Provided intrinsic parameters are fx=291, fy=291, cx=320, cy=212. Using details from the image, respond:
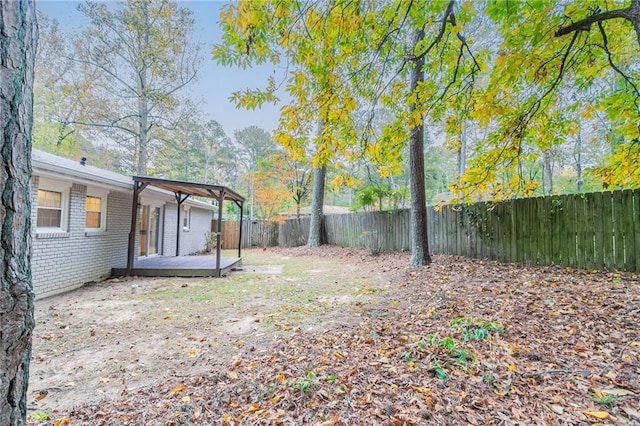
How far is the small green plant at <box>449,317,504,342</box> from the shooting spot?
2986 mm

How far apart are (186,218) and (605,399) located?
14.3 metres

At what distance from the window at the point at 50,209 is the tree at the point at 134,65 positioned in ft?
26.7

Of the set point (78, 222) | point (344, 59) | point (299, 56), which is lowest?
point (78, 222)

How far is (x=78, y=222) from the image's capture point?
6621 mm

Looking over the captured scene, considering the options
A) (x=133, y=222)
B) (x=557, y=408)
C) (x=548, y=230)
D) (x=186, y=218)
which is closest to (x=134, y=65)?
(x=186, y=218)

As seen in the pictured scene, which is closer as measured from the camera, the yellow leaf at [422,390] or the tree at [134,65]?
the yellow leaf at [422,390]

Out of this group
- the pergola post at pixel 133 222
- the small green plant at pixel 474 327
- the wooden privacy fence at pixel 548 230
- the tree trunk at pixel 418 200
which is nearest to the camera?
the small green plant at pixel 474 327

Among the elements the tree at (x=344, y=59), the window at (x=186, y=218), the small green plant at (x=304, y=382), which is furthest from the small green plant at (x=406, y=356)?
the window at (x=186, y=218)

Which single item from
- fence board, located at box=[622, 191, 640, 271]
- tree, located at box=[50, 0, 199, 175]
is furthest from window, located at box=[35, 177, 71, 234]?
fence board, located at box=[622, 191, 640, 271]

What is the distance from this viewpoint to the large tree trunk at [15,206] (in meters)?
1.08

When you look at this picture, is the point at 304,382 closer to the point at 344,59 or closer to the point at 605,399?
the point at 605,399

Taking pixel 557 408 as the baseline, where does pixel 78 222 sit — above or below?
above

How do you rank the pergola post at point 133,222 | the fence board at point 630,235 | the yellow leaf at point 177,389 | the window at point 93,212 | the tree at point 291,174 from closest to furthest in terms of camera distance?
1. the yellow leaf at point 177,389
2. the fence board at point 630,235
3. the window at point 93,212
4. the pergola post at point 133,222
5. the tree at point 291,174

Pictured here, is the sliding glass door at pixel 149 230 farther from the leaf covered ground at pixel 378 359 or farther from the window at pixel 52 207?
the leaf covered ground at pixel 378 359
